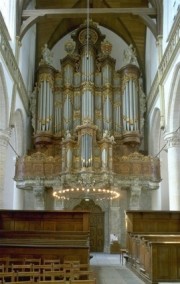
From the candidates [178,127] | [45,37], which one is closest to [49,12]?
[45,37]

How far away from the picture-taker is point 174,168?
1591 cm

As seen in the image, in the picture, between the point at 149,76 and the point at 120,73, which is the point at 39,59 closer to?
the point at 120,73

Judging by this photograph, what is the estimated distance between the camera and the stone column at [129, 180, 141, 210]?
19.0m

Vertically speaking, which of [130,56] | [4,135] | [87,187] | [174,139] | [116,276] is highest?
[130,56]

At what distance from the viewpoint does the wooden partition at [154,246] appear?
28.9 feet

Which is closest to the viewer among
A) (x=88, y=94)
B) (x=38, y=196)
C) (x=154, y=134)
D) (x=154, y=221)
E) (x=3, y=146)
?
(x=154, y=221)

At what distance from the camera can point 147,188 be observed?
63.9 feet

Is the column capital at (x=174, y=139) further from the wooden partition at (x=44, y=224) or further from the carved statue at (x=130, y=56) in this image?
the carved statue at (x=130, y=56)

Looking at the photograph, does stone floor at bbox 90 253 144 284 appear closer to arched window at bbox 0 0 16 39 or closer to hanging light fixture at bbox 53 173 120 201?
hanging light fixture at bbox 53 173 120 201

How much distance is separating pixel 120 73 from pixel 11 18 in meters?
7.03

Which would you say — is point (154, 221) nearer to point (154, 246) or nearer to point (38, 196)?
point (154, 246)

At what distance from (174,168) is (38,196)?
23.3ft

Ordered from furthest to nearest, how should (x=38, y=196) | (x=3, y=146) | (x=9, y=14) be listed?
(x=38, y=196)
(x=9, y=14)
(x=3, y=146)

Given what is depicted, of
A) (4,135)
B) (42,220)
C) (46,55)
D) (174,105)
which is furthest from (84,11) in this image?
(42,220)
